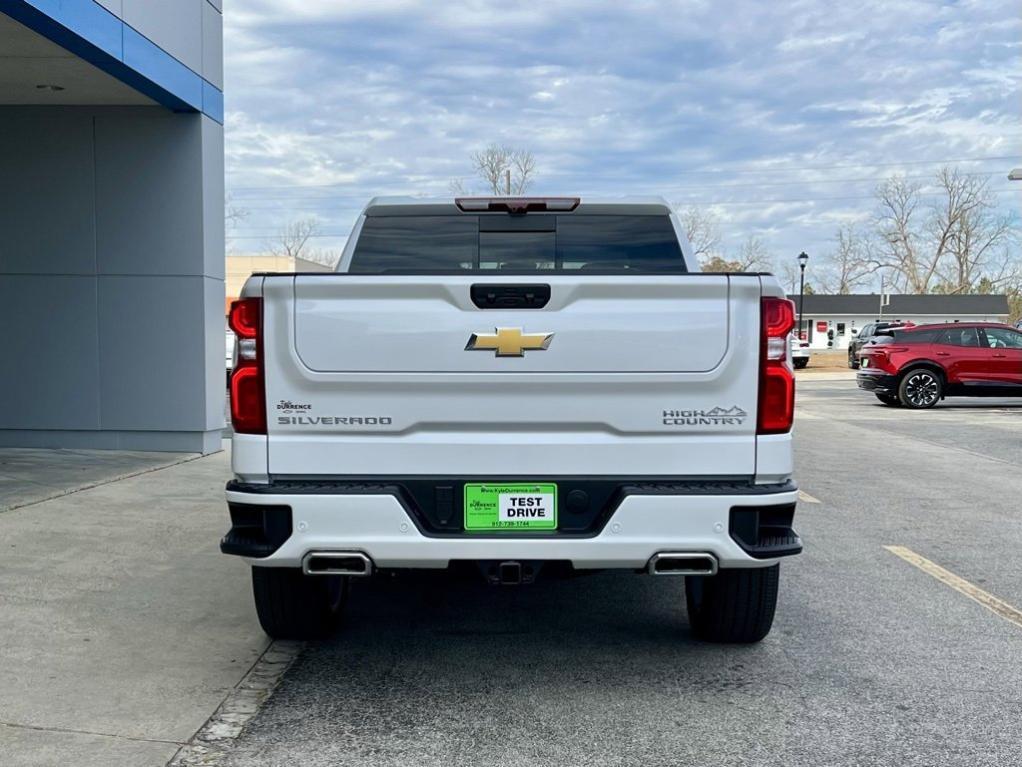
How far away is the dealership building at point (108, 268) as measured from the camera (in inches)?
454

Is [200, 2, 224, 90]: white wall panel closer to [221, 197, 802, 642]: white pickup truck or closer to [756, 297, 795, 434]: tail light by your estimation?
[221, 197, 802, 642]: white pickup truck

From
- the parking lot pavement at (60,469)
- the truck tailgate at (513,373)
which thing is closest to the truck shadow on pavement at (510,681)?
the truck tailgate at (513,373)

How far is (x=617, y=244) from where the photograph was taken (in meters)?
5.69

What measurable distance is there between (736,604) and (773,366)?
132 cm

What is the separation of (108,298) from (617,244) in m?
7.89

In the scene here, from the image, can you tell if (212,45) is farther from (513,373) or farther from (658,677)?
(658,677)

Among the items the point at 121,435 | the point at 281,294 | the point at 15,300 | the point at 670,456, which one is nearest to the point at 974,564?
the point at 670,456

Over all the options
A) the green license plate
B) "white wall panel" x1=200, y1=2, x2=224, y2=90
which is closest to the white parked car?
"white wall panel" x1=200, y1=2, x2=224, y2=90

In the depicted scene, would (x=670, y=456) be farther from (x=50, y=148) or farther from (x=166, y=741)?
(x=50, y=148)

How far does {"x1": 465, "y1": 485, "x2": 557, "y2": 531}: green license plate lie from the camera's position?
13.1 feet

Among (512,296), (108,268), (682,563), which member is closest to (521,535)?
(682,563)

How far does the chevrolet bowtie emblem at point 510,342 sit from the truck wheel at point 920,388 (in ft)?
59.8

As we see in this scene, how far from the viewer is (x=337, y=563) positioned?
4000 millimetres

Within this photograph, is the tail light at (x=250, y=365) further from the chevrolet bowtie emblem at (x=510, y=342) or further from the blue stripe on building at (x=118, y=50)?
the blue stripe on building at (x=118, y=50)
